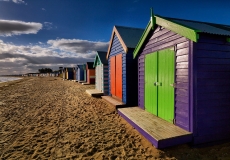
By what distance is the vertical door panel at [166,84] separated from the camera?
438 cm

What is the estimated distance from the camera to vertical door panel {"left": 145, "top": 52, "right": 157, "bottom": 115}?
5297 millimetres

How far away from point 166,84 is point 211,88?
125cm

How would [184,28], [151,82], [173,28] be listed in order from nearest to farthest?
[184,28] → [173,28] → [151,82]

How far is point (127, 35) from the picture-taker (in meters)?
8.47

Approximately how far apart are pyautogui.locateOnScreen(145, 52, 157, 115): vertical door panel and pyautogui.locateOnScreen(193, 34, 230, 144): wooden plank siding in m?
1.75

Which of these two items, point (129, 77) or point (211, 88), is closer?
point (211, 88)

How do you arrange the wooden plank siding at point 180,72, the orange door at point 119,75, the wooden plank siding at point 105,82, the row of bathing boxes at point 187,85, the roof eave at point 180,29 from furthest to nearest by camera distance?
the wooden plank siding at point 105,82, the orange door at point 119,75, the wooden plank siding at point 180,72, the row of bathing boxes at point 187,85, the roof eave at point 180,29

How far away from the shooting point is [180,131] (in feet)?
12.4

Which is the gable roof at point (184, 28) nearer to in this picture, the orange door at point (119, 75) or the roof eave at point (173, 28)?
the roof eave at point (173, 28)

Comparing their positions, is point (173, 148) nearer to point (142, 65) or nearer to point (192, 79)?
point (192, 79)

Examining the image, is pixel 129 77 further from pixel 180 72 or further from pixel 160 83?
pixel 180 72

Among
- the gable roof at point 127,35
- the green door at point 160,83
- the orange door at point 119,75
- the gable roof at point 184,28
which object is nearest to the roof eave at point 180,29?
the gable roof at point 184,28

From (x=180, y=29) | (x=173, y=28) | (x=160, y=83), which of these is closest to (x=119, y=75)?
(x=160, y=83)

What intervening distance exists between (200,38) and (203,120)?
211 cm
